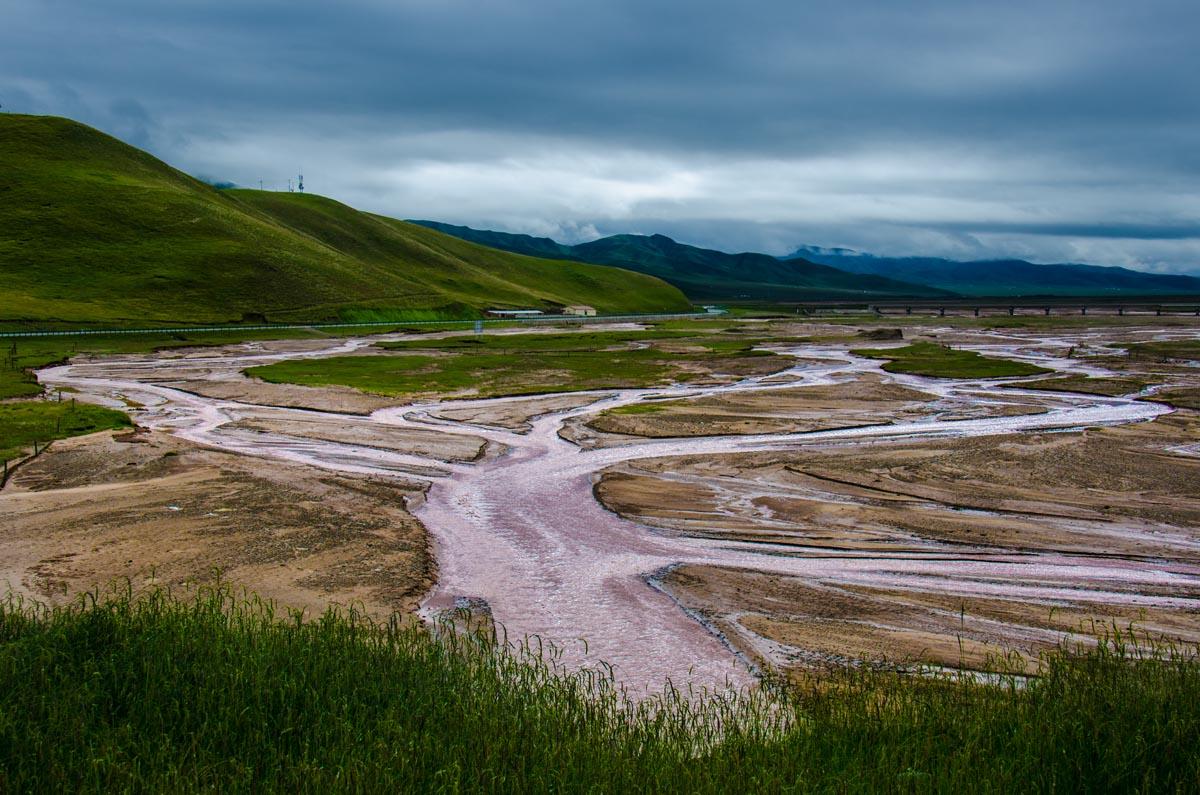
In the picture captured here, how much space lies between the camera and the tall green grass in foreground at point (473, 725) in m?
9.06

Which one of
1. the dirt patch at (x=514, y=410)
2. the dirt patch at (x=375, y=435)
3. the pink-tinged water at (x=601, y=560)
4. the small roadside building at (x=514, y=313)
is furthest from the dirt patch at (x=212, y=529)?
the small roadside building at (x=514, y=313)

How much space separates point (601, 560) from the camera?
20234 millimetres

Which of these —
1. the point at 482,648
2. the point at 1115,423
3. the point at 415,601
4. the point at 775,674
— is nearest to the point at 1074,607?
the point at 775,674

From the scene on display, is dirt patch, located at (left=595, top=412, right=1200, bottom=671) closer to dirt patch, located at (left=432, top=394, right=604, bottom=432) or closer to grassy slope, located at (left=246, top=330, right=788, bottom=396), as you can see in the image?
dirt patch, located at (left=432, top=394, right=604, bottom=432)

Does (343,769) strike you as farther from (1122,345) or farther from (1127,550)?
(1122,345)

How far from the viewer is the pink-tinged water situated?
51.0 feet

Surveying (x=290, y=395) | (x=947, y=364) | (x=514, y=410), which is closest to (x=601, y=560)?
(x=514, y=410)

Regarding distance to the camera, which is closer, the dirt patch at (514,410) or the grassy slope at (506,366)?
the dirt patch at (514,410)

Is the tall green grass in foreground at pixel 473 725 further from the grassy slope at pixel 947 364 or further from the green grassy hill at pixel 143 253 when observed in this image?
the green grassy hill at pixel 143 253

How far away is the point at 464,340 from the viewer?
95.2 metres

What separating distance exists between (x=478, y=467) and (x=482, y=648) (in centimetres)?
1720

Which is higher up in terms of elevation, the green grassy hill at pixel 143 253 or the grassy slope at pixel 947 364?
the green grassy hill at pixel 143 253

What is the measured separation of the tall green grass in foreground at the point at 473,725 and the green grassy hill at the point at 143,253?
92.1m

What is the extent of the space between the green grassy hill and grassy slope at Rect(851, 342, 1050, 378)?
73669mm
